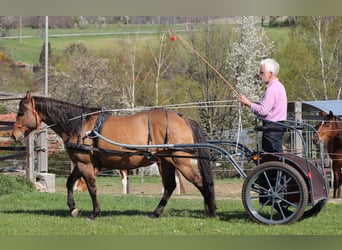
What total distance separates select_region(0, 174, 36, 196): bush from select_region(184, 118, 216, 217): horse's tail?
203 inches

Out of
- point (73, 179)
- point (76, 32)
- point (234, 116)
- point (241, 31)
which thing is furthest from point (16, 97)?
point (76, 32)

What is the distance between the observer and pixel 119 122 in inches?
369

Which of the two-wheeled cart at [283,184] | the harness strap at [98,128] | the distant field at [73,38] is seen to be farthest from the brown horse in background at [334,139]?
the distant field at [73,38]

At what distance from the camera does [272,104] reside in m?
8.37

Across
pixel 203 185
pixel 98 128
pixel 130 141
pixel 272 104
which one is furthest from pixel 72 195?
pixel 272 104

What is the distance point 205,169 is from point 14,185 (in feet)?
19.2

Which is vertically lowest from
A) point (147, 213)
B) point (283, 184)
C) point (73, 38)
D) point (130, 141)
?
point (147, 213)

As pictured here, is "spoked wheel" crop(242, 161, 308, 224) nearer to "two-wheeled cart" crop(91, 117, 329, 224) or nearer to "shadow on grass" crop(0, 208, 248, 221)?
"two-wheeled cart" crop(91, 117, 329, 224)

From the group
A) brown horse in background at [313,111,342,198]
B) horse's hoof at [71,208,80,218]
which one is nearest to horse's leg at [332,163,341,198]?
brown horse in background at [313,111,342,198]

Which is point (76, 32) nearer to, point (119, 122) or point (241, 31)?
point (241, 31)

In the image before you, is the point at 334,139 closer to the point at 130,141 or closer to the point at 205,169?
the point at 205,169

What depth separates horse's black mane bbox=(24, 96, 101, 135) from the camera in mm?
9466

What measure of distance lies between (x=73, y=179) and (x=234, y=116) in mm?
22778

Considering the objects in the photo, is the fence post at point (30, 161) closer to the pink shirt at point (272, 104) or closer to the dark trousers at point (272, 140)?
the dark trousers at point (272, 140)
